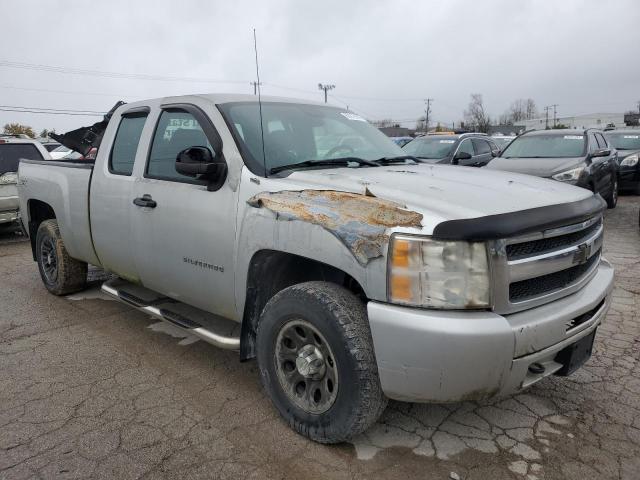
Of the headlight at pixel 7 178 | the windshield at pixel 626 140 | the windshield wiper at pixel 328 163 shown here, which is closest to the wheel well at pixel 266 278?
the windshield wiper at pixel 328 163

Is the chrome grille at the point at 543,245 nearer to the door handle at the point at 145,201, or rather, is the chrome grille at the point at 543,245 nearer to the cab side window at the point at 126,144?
the door handle at the point at 145,201

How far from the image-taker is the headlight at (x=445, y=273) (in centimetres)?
220

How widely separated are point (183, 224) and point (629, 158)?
12.5 metres

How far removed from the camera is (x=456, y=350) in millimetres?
2143

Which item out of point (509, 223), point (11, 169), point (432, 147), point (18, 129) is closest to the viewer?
point (509, 223)

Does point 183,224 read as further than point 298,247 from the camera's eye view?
Yes

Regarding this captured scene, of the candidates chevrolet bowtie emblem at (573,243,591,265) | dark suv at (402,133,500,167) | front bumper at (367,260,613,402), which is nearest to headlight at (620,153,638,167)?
dark suv at (402,133,500,167)

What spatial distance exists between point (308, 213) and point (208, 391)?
4.85 feet

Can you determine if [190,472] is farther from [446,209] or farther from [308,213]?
[446,209]

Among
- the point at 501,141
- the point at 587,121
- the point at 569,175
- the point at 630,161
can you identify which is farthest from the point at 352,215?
the point at 587,121

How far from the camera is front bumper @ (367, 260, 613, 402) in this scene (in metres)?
2.15

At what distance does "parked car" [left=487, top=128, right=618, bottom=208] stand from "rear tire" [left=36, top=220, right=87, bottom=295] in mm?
6963

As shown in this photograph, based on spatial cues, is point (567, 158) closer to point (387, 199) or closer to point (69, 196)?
point (387, 199)

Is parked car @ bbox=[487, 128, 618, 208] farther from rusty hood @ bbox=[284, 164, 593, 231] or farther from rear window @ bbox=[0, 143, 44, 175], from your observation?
rear window @ bbox=[0, 143, 44, 175]
